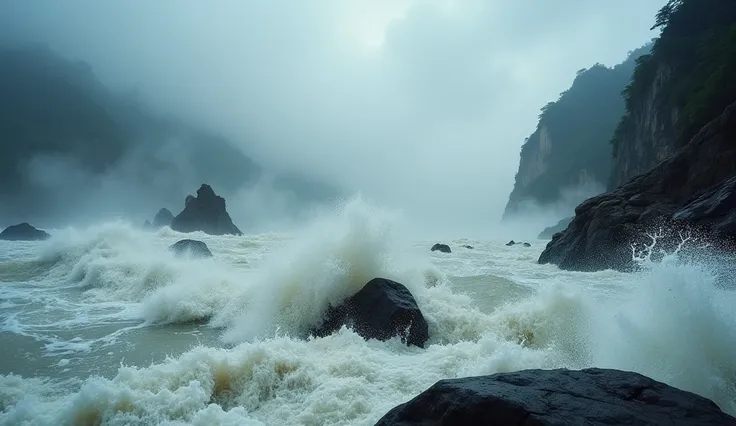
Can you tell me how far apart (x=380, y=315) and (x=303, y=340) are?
1.55 metres

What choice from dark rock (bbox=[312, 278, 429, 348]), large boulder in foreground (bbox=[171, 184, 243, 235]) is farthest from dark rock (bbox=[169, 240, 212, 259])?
large boulder in foreground (bbox=[171, 184, 243, 235])

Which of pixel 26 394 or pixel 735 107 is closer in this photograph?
pixel 26 394

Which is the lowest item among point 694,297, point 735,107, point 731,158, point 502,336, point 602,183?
point 502,336

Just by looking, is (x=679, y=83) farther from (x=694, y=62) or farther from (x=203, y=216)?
(x=203, y=216)

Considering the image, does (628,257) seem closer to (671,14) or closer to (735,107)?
(735,107)

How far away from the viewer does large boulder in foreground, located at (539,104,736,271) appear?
50.8ft

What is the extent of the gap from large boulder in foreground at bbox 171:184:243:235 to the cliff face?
49.1m

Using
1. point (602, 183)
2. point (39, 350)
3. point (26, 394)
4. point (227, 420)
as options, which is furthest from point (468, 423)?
point (602, 183)

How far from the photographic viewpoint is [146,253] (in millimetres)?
15961

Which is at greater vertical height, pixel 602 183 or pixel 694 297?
pixel 602 183

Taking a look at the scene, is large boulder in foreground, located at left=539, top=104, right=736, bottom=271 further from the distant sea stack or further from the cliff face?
the cliff face

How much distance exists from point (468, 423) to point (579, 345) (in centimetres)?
491

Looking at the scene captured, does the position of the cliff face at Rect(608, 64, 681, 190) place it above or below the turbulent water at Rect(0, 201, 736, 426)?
above

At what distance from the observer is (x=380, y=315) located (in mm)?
7055
